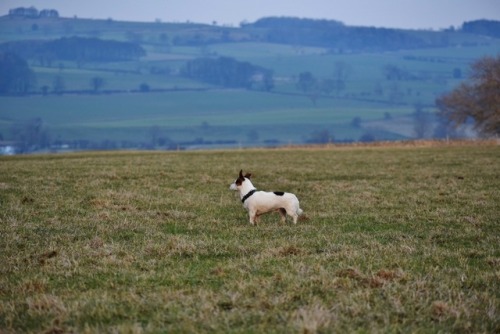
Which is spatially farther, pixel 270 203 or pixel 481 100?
pixel 481 100

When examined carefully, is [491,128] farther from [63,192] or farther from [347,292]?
[347,292]

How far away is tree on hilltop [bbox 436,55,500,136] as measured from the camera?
8106cm

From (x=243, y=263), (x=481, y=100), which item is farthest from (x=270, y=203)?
(x=481, y=100)

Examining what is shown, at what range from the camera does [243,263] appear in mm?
11148

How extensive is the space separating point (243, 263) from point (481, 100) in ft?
256

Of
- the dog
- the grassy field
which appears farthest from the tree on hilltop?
the dog

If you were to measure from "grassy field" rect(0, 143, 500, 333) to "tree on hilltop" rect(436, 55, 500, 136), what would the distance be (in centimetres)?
6234

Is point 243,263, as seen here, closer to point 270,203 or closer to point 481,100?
point 270,203

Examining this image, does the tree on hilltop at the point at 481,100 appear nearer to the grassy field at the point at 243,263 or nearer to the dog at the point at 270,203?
the grassy field at the point at 243,263

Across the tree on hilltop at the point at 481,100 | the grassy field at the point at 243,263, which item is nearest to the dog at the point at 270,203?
the grassy field at the point at 243,263

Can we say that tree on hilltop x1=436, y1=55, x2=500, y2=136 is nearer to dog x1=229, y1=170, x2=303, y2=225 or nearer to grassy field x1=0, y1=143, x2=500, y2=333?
grassy field x1=0, y1=143, x2=500, y2=333

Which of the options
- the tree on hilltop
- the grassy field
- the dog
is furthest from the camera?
the tree on hilltop

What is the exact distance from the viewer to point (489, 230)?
1533 centimetres

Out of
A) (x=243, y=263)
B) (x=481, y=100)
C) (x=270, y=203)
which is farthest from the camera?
(x=481, y=100)
